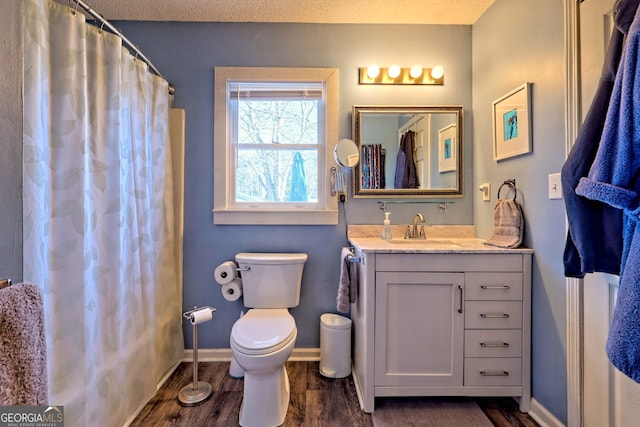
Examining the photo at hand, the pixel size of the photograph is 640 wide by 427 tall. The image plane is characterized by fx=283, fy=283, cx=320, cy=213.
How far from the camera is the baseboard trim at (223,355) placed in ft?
6.64

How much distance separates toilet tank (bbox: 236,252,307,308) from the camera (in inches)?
72.9

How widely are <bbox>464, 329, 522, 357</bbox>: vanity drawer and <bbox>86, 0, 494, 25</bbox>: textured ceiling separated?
2.02m

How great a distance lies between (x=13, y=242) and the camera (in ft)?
3.01

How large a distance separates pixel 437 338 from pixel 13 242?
5.89ft

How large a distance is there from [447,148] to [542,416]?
5.34 feet

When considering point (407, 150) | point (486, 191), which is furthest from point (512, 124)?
point (407, 150)

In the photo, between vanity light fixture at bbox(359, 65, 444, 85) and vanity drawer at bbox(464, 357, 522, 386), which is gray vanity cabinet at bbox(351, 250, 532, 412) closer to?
vanity drawer at bbox(464, 357, 522, 386)

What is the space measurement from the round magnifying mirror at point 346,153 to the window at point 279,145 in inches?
3.2

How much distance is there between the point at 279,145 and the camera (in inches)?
82.7

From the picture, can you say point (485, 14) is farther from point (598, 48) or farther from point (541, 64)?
point (598, 48)

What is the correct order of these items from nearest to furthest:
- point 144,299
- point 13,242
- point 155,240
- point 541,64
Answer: point 13,242 → point 541,64 → point 144,299 → point 155,240

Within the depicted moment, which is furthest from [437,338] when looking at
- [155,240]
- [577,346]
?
[155,240]

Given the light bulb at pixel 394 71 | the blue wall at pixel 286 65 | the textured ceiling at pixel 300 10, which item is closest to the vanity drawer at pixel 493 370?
the blue wall at pixel 286 65

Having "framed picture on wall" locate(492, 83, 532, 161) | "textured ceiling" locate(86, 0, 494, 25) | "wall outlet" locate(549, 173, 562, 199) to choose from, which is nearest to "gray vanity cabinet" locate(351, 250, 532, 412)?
"wall outlet" locate(549, 173, 562, 199)
